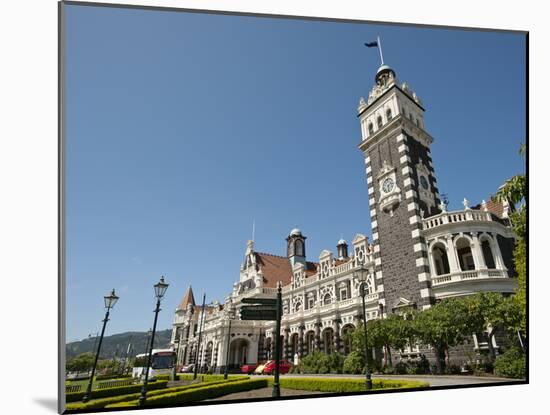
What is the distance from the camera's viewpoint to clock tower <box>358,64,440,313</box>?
21.2 m

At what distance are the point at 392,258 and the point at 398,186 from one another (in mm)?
5055

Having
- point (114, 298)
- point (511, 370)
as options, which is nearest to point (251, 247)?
point (114, 298)

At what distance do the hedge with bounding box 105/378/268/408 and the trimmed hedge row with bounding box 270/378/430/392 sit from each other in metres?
1.72

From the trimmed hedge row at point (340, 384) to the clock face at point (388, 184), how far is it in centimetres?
1416

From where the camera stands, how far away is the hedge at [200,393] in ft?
32.7

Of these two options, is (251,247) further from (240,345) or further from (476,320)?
(476,320)

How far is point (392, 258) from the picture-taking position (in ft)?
74.3

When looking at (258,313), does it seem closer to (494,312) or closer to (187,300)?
(494,312)

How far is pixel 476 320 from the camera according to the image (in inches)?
623

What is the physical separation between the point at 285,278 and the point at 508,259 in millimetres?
27376

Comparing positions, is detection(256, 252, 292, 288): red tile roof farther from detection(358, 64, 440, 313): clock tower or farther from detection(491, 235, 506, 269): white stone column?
detection(491, 235, 506, 269): white stone column

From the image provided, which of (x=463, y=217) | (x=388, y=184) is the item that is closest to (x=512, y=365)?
(x=463, y=217)

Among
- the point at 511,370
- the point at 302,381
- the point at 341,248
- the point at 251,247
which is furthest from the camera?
the point at 251,247

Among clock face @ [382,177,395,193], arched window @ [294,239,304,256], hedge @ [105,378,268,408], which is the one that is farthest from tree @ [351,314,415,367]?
arched window @ [294,239,304,256]
